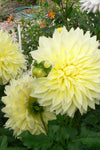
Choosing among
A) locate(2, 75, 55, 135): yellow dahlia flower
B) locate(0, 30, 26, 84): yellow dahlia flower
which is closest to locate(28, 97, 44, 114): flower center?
locate(2, 75, 55, 135): yellow dahlia flower

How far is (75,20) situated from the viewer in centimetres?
265

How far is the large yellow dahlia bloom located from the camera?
853 mm

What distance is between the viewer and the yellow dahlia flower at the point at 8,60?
1225 millimetres

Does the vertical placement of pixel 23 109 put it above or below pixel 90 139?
above

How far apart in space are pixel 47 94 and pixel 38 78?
2.8 inches

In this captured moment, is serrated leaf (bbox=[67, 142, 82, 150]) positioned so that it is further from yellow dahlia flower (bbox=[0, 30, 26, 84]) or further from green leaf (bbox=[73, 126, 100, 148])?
yellow dahlia flower (bbox=[0, 30, 26, 84])

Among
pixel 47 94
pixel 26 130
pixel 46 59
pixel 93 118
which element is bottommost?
pixel 93 118

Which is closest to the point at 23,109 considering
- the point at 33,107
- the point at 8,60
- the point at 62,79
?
the point at 33,107

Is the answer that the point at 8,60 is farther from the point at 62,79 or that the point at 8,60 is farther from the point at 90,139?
the point at 90,139

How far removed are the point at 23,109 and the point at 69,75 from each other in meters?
0.23

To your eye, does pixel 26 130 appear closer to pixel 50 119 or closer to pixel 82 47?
pixel 50 119

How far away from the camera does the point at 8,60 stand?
1.23 m

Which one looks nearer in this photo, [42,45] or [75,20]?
[42,45]

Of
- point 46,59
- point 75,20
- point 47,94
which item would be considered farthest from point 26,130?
A: point 75,20
